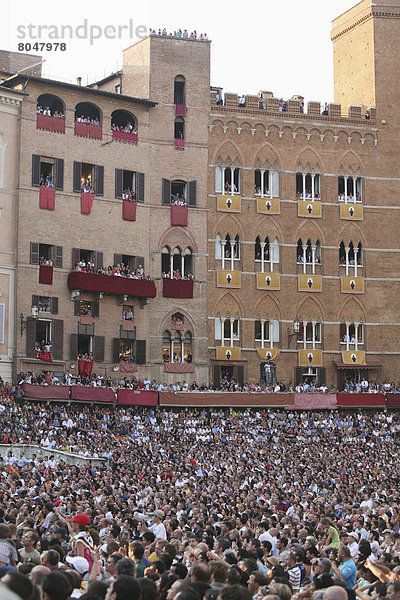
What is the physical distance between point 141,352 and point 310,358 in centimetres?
1115

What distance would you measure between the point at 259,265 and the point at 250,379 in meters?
7.35

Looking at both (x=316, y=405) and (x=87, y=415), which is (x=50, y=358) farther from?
(x=316, y=405)

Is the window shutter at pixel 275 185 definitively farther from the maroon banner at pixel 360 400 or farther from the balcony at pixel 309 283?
the maroon banner at pixel 360 400

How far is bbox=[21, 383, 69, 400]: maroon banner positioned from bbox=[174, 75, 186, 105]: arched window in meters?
20.7

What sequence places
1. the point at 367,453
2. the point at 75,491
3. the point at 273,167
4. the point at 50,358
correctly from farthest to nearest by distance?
1. the point at 273,167
2. the point at 50,358
3. the point at 367,453
4. the point at 75,491

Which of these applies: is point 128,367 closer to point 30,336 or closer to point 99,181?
point 30,336

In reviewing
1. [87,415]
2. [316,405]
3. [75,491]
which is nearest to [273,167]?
[316,405]

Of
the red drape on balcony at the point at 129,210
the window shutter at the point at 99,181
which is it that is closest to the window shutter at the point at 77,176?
the window shutter at the point at 99,181

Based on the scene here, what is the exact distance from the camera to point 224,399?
60.8 metres

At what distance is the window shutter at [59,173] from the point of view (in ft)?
200

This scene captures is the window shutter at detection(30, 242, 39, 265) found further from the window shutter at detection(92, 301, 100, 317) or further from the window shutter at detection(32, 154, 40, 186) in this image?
the window shutter at detection(92, 301, 100, 317)

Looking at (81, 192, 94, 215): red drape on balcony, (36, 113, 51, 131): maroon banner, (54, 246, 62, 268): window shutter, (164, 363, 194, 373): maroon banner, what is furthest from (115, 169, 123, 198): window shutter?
(164, 363, 194, 373): maroon banner

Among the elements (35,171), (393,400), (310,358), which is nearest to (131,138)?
(35,171)

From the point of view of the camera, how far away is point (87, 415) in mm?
55000
